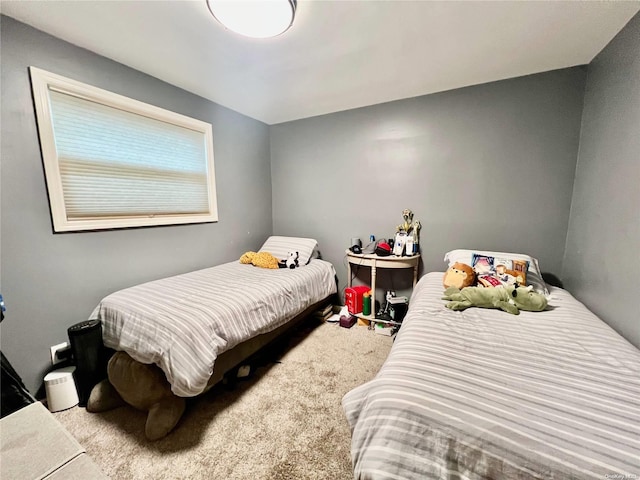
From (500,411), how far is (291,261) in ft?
6.74

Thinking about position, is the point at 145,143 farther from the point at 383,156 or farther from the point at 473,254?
the point at 473,254

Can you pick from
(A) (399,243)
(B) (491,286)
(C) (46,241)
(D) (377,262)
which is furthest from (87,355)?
(B) (491,286)

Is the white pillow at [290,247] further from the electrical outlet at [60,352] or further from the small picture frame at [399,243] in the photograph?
the electrical outlet at [60,352]

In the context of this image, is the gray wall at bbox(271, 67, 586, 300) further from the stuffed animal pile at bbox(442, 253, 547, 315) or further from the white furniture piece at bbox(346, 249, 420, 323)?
the stuffed animal pile at bbox(442, 253, 547, 315)

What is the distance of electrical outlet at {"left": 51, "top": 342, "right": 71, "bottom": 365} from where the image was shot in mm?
1572

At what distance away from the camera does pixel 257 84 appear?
2109 millimetres

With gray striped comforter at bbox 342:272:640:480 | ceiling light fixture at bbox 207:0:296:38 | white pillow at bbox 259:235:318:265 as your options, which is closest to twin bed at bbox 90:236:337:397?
white pillow at bbox 259:235:318:265

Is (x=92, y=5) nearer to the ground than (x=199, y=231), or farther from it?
farther from it

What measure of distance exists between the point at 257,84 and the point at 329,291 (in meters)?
2.11

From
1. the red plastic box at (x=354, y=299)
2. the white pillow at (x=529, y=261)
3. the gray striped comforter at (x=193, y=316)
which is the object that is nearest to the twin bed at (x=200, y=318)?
the gray striped comforter at (x=193, y=316)

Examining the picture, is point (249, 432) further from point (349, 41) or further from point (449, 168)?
point (449, 168)

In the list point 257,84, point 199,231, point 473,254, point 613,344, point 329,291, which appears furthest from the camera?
point 329,291

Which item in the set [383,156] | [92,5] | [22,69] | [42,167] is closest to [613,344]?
[383,156]

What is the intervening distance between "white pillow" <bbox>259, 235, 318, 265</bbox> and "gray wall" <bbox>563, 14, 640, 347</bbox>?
Result: 2229mm
